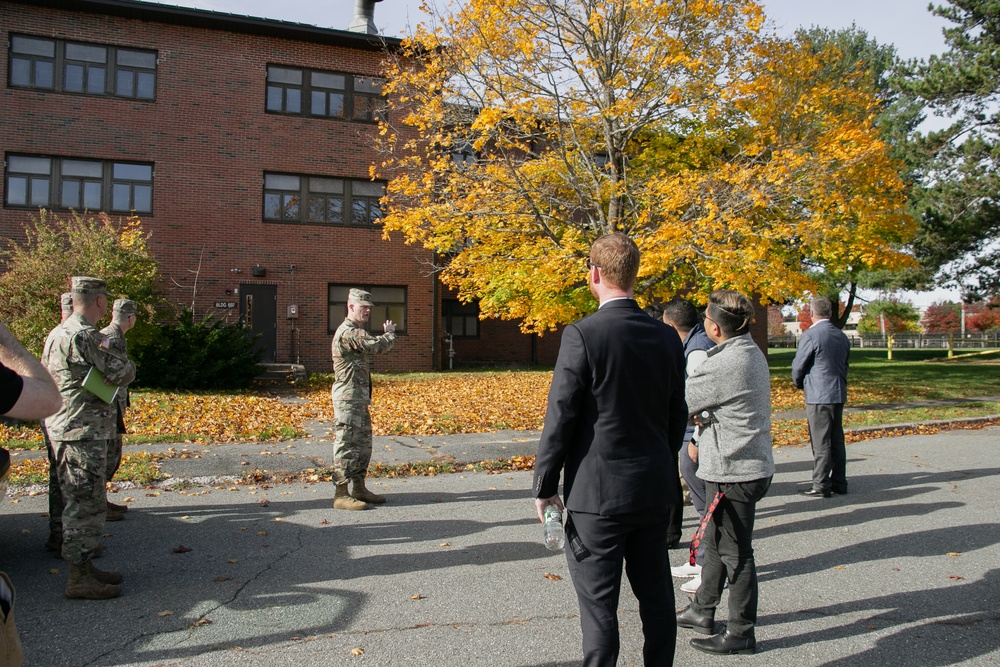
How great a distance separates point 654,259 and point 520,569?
7.95 metres

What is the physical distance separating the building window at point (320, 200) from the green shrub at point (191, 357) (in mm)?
5742

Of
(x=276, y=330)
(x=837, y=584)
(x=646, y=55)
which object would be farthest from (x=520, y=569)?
(x=276, y=330)

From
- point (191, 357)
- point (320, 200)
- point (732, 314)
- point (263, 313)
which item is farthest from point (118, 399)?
point (320, 200)

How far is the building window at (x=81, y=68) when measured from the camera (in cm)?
2047

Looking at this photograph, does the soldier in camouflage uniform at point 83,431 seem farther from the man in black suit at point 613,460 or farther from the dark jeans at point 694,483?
the dark jeans at point 694,483

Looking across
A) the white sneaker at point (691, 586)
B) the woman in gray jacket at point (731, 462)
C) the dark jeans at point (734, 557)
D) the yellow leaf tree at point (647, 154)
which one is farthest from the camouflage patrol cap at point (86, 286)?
the yellow leaf tree at point (647, 154)

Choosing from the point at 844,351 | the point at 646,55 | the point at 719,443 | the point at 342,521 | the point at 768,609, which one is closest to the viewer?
the point at 719,443

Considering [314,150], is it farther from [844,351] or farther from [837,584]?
[837,584]

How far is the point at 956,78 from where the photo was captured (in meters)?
21.5

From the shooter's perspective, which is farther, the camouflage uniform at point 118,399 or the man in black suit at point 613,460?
the camouflage uniform at point 118,399

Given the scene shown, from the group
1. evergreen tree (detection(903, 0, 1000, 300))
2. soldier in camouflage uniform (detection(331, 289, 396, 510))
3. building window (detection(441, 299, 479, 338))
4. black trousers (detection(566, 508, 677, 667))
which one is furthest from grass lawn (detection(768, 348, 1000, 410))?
black trousers (detection(566, 508, 677, 667))

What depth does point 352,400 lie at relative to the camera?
6.91 m

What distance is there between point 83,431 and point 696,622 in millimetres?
4046

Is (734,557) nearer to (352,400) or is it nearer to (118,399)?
(352,400)
